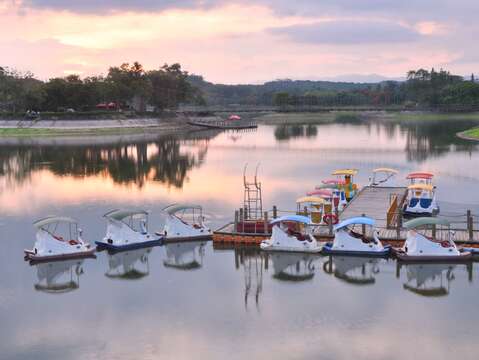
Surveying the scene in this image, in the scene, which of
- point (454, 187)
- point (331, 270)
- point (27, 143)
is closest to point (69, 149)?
point (27, 143)

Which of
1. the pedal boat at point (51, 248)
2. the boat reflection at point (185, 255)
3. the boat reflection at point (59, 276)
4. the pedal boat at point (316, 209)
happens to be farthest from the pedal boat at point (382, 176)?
the boat reflection at point (59, 276)

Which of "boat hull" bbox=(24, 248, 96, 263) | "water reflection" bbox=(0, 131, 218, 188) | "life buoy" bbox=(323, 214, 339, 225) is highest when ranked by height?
"life buoy" bbox=(323, 214, 339, 225)

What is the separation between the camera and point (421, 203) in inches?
1699

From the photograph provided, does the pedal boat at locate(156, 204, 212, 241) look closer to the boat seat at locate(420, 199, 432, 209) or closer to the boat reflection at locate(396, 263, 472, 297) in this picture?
the boat reflection at locate(396, 263, 472, 297)

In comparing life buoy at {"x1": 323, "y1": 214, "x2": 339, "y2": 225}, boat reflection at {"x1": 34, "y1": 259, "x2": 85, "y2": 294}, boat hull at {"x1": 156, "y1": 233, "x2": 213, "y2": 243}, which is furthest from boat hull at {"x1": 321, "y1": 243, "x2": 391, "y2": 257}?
boat reflection at {"x1": 34, "y1": 259, "x2": 85, "y2": 294}

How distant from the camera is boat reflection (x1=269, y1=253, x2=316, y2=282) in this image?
104 ft

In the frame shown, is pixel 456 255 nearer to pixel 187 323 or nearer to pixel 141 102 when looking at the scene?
pixel 187 323

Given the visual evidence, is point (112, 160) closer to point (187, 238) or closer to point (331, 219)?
point (187, 238)

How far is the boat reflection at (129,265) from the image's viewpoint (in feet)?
106

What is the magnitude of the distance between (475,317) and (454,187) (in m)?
32.4

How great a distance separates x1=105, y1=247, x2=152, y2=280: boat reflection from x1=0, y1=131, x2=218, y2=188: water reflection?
81.7 ft

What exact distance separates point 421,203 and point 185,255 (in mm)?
17206

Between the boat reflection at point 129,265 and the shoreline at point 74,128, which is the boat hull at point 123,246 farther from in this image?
the shoreline at point 74,128

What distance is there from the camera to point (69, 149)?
102250 mm
